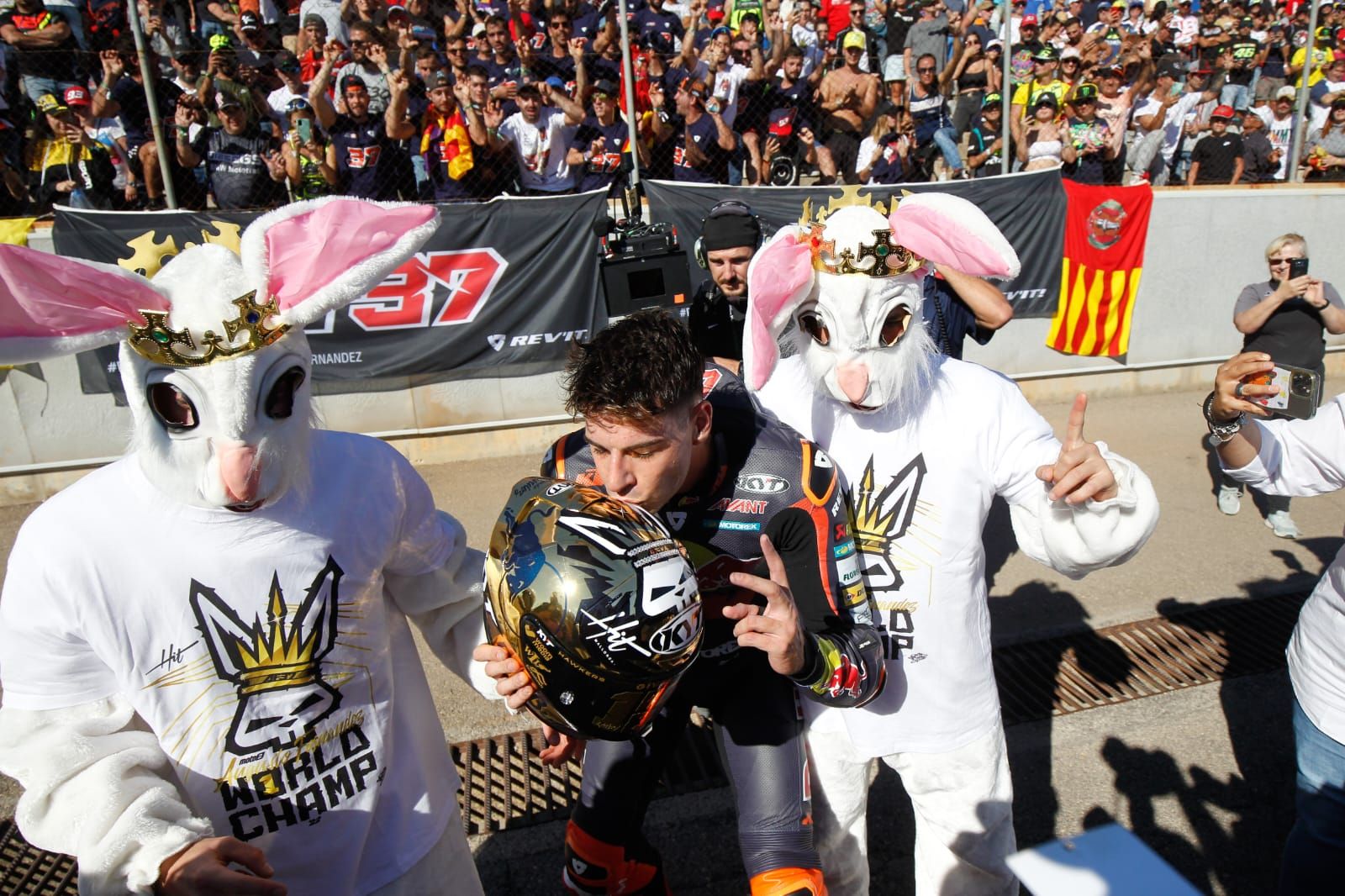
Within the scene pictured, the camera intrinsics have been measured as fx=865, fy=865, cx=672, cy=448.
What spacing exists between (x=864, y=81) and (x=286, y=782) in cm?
776

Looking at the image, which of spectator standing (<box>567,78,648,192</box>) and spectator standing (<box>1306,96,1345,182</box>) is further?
spectator standing (<box>1306,96,1345,182</box>)

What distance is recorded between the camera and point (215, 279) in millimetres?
1551

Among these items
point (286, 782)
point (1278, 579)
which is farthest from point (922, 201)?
point (1278, 579)

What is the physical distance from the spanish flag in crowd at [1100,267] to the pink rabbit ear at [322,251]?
708cm

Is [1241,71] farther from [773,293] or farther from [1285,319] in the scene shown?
[773,293]

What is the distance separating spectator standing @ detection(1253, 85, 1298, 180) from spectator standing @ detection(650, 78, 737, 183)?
5.55m

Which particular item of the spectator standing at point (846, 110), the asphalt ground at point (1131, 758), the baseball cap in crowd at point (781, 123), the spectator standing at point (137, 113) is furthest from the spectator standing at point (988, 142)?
the spectator standing at point (137, 113)

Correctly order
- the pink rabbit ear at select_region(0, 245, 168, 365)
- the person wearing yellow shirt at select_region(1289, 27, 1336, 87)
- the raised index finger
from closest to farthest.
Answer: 1. the pink rabbit ear at select_region(0, 245, 168, 365)
2. the raised index finger
3. the person wearing yellow shirt at select_region(1289, 27, 1336, 87)

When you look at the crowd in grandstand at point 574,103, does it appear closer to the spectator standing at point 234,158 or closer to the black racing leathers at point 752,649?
the spectator standing at point 234,158

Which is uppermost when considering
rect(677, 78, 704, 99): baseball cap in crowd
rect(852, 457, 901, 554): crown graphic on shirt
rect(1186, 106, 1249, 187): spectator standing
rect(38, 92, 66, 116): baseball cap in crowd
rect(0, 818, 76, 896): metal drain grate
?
rect(38, 92, 66, 116): baseball cap in crowd

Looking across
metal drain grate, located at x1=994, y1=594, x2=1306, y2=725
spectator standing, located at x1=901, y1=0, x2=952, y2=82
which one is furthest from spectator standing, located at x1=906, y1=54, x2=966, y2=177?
metal drain grate, located at x1=994, y1=594, x2=1306, y2=725

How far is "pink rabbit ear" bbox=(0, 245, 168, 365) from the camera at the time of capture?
141 centimetres

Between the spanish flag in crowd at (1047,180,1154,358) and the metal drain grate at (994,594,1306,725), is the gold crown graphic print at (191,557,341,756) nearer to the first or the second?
the metal drain grate at (994,594,1306,725)

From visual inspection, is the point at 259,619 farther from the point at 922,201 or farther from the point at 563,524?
the point at 922,201
